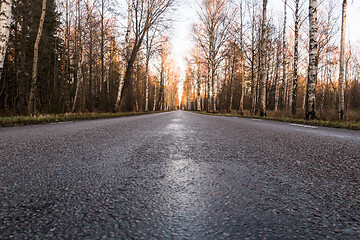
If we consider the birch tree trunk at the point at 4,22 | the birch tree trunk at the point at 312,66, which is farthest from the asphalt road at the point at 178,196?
the birch tree trunk at the point at 312,66

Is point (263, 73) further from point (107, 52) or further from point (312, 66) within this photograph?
point (107, 52)

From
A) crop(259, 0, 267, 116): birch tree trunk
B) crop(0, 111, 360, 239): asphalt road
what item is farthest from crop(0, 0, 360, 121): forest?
crop(0, 111, 360, 239): asphalt road

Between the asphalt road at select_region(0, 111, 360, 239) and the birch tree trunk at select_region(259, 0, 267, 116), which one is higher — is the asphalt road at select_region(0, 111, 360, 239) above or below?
below

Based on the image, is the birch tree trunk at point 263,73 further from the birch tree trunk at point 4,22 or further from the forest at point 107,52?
the birch tree trunk at point 4,22

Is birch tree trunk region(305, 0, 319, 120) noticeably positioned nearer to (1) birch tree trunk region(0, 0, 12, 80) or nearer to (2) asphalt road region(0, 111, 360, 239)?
(2) asphalt road region(0, 111, 360, 239)

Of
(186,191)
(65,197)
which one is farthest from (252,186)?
(65,197)

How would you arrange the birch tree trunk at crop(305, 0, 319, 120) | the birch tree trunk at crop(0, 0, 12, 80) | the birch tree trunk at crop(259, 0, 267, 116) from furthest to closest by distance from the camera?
the birch tree trunk at crop(259, 0, 267, 116) < the birch tree trunk at crop(305, 0, 319, 120) < the birch tree trunk at crop(0, 0, 12, 80)

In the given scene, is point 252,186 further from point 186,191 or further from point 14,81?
point 14,81

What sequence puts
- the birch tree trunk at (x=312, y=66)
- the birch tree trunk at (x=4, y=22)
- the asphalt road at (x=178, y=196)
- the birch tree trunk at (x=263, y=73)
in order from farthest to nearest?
the birch tree trunk at (x=263, y=73)
the birch tree trunk at (x=312, y=66)
the birch tree trunk at (x=4, y=22)
the asphalt road at (x=178, y=196)

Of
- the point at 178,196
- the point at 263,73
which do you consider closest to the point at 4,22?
the point at 178,196

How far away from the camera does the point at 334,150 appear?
316 cm

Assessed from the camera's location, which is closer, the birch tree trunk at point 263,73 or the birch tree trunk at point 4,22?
the birch tree trunk at point 4,22

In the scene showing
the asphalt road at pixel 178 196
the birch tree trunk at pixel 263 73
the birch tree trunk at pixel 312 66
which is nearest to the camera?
the asphalt road at pixel 178 196

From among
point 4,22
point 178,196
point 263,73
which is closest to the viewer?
point 178,196
